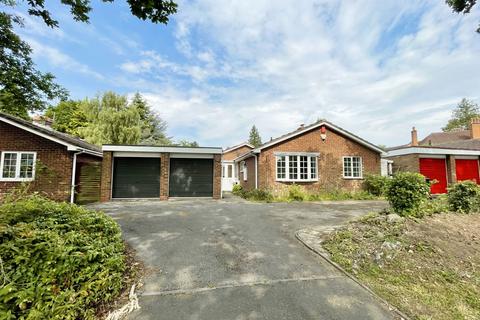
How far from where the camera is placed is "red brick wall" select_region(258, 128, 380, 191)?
1396 cm

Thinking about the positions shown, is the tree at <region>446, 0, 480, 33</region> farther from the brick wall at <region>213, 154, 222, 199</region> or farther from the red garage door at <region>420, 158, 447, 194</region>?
the brick wall at <region>213, 154, 222, 199</region>

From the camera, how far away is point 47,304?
7.21 feet

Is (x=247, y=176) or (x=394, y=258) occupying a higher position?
(x=247, y=176)

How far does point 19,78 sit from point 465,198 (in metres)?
20.3

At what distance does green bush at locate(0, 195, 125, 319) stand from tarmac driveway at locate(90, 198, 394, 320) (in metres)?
0.59

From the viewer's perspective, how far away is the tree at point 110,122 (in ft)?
85.8

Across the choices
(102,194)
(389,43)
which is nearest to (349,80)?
(389,43)

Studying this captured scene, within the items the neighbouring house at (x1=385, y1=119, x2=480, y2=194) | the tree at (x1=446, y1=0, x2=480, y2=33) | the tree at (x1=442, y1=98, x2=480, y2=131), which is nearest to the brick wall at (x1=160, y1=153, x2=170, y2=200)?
the tree at (x1=446, y1=0, x2=480, y2=33)

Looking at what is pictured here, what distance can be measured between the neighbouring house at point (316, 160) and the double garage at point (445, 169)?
3.50 metres

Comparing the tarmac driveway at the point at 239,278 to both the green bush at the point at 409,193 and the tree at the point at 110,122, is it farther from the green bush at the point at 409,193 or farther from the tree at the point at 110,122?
the tree at the point at 110,122

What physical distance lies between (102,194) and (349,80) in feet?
50.7

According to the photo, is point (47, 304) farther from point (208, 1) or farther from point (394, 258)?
point (208, 1)

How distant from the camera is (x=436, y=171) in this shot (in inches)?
610

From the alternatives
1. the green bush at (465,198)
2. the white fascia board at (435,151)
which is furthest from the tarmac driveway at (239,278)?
the white fascia board at (435,151)
